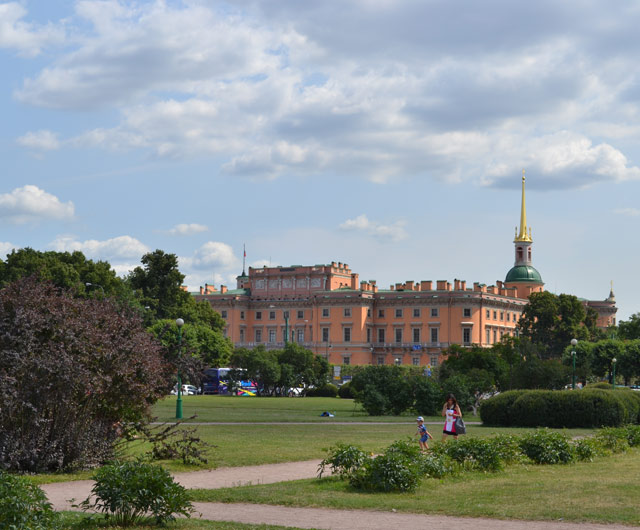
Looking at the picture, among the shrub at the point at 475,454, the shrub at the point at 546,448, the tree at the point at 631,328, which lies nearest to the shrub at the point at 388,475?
the shrub at the point at 475,454

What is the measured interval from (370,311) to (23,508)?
4838 inches

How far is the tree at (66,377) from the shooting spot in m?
17.3

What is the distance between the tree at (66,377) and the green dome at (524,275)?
125 m

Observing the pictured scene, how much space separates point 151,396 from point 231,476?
2301 mm

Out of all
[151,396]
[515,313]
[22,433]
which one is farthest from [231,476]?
[515,313]

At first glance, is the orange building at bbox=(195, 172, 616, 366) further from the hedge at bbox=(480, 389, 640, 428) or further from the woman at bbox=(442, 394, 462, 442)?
the woman at bbox=(442, 394, 462, 442)

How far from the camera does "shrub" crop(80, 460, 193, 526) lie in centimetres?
1203

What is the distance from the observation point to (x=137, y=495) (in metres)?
12.0

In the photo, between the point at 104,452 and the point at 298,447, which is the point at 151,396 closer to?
the point at 104,452

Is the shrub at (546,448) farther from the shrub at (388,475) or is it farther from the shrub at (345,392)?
the shrub at (345,392)

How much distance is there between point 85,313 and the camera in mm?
18484

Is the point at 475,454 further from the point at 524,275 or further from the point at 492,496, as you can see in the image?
the point at 524,275

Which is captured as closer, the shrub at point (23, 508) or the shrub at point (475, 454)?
the shrub at point (23, 508)

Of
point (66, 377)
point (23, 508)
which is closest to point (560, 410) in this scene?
point (66, 377)
